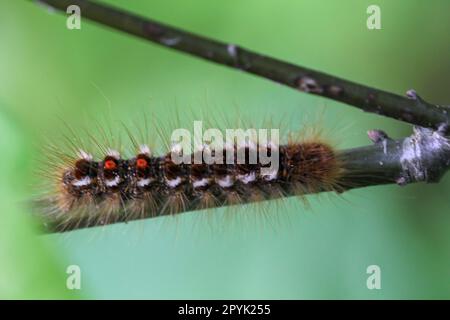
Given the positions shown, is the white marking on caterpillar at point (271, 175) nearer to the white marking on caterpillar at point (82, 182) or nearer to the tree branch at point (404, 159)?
the tree branch at point (404, 159)

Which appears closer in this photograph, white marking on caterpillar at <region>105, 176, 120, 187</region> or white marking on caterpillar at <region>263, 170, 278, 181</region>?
white marking on caterpillar at <region>263, 170, 278, 181</region>

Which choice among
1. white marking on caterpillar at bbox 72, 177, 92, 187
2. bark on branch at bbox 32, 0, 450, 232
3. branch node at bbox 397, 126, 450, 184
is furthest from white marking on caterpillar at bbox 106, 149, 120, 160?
branch node at bbox 397, 126, 450, 184

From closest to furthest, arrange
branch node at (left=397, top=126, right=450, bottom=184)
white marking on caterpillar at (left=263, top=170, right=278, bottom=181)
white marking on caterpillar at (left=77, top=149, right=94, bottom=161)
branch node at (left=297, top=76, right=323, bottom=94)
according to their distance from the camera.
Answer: branch node at (left=297, top=76, right=323, bottom=94) → branch node at (left=397, top=126, right=450, bottom=184) → white marking on caterpillar at (left=263, top=170, right=278, bottom=181) → white marking on caterpillar at (left=77, top=149, right=94, bottom=161)

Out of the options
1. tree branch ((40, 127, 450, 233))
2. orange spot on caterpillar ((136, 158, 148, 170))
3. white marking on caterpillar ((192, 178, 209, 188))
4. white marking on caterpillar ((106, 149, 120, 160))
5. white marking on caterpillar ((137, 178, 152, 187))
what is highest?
white marking on caterpillar ((106, 149, 120, 160))

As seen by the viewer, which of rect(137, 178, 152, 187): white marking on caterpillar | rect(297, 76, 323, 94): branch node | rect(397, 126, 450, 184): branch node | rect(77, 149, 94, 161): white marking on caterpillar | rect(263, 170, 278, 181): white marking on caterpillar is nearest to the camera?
rect(297, 76, 323, 94): branch node

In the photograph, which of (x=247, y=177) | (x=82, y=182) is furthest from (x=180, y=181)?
(x=82, y=182)

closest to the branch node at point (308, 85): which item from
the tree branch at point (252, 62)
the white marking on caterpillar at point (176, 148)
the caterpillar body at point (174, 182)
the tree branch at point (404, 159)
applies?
the tree branch at point (252, 62)

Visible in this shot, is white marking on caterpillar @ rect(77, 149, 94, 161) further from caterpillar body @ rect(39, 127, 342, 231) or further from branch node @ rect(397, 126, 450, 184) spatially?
branch node @ rect(397, 126, 450, 184)

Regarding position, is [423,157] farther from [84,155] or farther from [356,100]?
[84,155]
